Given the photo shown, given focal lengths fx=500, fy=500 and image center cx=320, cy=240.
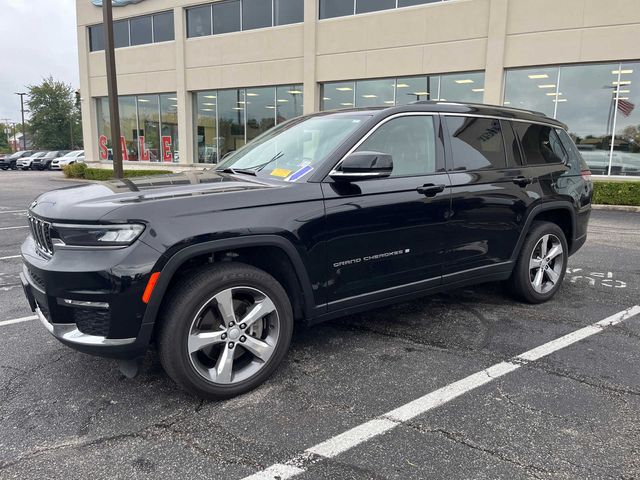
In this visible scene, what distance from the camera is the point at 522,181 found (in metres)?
4.43

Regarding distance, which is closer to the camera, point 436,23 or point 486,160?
point 486,160

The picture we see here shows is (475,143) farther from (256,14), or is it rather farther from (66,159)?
(66,159)

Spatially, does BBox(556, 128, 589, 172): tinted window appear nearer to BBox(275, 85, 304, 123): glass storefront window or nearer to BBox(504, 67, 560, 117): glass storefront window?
BBox(504, 67, 560, 117): glass storefront window

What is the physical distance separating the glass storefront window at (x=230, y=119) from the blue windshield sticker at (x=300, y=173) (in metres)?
17.4

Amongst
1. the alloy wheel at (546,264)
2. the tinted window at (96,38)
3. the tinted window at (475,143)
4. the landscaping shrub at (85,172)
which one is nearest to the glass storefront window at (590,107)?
the alloy wheel at (546,264)

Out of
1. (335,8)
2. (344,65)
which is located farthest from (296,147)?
(335,8)

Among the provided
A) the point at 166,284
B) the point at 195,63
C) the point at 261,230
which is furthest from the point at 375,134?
the point at 195,63

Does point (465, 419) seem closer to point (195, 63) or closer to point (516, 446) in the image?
point (516, 446)

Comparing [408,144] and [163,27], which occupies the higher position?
[163,27]

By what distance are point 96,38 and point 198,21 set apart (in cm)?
693

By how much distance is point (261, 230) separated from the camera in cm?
299

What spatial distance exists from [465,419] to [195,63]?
2109cm

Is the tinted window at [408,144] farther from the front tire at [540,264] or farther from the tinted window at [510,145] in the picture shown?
the front tire at [540,264]

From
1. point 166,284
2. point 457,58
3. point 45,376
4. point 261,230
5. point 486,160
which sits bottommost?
point 45,376
